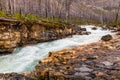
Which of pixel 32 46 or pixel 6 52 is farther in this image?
pixel 32 46

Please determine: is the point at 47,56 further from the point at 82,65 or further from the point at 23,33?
the point at 82,65

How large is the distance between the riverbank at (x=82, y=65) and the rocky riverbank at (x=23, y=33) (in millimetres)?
9198

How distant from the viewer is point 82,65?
49.8ft

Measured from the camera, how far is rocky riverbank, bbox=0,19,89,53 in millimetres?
26219

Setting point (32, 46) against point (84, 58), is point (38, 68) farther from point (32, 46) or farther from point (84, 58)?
point (32, 46)

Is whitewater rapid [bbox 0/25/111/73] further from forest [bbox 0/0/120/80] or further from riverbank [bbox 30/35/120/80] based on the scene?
riverbank [bbox 30/35/120/80]

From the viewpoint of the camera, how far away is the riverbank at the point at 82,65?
1354 cm

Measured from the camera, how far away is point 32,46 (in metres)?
30.6

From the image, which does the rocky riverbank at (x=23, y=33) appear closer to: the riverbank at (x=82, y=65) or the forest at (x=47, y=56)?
the forest at (x=47, y=56)

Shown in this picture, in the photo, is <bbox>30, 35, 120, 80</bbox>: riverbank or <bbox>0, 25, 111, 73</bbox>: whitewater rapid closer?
<bbox>30, 35, 120, 80</bbox>: riverbank

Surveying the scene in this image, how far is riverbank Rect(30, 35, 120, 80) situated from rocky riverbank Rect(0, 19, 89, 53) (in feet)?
30.2

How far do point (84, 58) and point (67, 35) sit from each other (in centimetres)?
2509

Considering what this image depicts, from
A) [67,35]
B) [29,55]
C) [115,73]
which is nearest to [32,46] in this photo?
[29,55]

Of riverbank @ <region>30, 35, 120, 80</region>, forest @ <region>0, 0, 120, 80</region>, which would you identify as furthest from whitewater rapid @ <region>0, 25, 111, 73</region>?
riverbank @ <region>30, 35, 120, 80</region>
